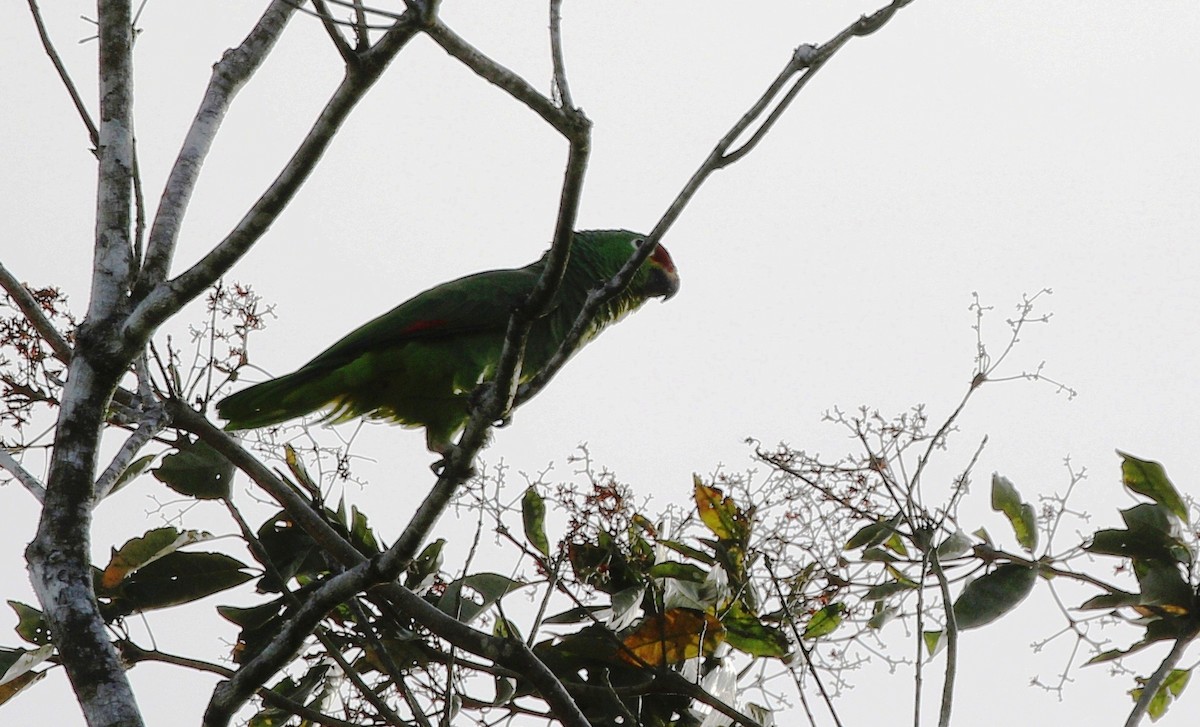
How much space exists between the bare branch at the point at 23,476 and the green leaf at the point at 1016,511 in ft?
Answer: 6.94

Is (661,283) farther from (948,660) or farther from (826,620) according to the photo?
(948,660)

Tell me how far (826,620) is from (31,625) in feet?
6.47

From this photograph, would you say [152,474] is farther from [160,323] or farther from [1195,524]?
[1195,524]

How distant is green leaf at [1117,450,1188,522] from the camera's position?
8.09ft

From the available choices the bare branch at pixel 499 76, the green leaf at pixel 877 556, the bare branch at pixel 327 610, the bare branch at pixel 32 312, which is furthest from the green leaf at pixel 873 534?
the bare branch at pixel 32 312

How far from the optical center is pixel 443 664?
277 centimetres

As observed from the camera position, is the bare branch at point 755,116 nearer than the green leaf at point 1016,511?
Yes

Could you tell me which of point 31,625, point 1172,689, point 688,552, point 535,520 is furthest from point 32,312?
point 1172,689

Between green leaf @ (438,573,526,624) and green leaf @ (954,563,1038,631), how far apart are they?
3.58 feet

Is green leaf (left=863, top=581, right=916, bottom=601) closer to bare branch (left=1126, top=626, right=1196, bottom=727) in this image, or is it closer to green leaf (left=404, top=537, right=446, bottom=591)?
bare branch (left=1126, top=626, right=1196, bottom=727)

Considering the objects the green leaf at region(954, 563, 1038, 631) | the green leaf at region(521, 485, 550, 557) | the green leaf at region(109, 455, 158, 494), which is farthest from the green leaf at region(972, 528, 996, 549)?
the green leaf at region(109, 455, 158, 494)

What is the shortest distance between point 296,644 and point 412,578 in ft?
2.82

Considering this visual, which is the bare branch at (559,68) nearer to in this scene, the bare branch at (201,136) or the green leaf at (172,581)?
the bare branch at (201,136)

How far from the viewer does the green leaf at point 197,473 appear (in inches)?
104
